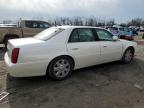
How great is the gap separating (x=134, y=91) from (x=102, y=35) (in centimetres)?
222

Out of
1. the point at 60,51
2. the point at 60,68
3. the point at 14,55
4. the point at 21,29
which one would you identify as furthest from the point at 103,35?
the point at 21,29

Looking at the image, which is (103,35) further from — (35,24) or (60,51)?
(35,24)

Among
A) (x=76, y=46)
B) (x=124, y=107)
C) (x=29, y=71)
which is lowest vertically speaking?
(x=124, y=107)

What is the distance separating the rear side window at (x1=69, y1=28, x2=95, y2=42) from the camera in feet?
16.9

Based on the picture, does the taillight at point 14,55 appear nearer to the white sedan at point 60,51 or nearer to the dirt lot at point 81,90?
the white sedan at point 60,51

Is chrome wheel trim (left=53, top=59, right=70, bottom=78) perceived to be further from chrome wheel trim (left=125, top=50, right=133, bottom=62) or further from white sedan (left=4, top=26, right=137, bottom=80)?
chrome wheel trim (left=125, top=50, right=133, bottom=62)

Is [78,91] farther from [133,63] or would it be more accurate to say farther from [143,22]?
[143,22]

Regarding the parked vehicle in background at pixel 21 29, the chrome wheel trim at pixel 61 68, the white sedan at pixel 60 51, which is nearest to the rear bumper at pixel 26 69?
the white sedan at pixel 60 51

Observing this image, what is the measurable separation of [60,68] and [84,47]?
0.96 metres

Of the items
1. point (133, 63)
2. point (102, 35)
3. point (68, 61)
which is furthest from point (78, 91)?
point (133, 63)

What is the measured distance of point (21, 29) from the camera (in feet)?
35.1

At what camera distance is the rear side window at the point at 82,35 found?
5151 millimetres

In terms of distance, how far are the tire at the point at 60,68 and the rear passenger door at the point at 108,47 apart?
130cm

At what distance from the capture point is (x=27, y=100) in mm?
3961
